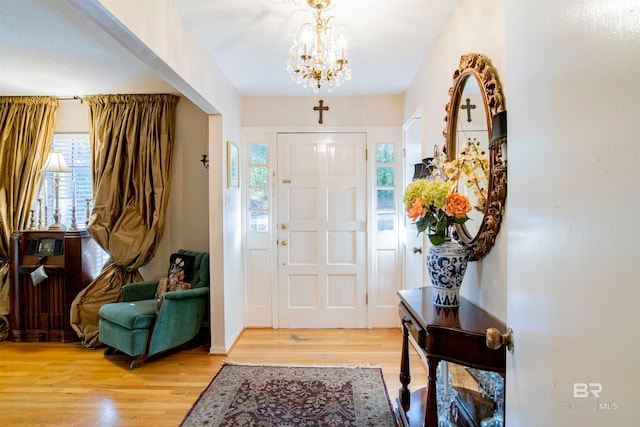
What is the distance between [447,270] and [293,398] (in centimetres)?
146

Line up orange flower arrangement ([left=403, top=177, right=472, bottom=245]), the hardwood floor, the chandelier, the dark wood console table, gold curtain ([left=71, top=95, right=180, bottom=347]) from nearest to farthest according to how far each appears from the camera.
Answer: the dark wood console table < orange flower arrangement ([left=403, top=177, right=472, bottom=245]) < the chandelier < the hardwood floor < gold curtain ([left=71, top=95, right=180, bottom=347])

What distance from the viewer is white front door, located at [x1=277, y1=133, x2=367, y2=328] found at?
367 centimetres

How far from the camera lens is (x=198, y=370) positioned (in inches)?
109

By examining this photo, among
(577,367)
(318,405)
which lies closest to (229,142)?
(318,405)

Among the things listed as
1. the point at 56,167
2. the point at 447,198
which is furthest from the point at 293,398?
the point at 56,167

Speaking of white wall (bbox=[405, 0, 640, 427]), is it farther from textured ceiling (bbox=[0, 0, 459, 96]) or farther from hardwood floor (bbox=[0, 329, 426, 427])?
hardwood floor (bbox=[0, 329, 426, 427])

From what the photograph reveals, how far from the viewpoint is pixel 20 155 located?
142 inches

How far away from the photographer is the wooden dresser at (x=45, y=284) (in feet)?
11.0

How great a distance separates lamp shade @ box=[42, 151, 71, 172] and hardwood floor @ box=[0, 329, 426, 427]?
5.67ft

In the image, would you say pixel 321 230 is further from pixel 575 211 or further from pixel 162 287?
pixel 575 211

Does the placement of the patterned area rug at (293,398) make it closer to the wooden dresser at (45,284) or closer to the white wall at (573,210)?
the white wall at (573,210)

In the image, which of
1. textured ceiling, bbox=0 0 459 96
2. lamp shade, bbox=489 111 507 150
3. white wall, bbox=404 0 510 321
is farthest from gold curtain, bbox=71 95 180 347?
lamp shade, bbox=489 111 507 150

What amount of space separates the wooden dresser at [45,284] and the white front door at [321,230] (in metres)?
2.03

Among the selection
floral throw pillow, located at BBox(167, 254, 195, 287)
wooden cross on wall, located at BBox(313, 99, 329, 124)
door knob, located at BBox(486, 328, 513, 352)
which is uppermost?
wooden cross on wall, located at BBox(313, 99, 329, 124)
